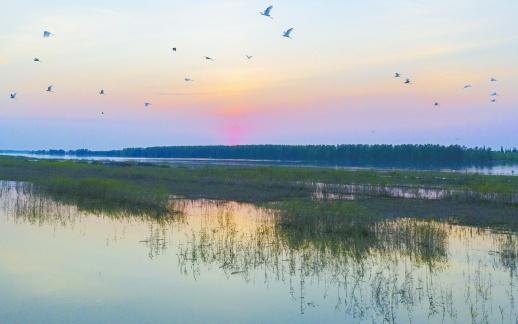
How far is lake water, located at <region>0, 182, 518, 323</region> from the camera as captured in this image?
982 cm

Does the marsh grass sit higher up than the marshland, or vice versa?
the marsh grass

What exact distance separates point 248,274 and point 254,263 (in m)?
0.94

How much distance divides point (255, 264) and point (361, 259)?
3.14m

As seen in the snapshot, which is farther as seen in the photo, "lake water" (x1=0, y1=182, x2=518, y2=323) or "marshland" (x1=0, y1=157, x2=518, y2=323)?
"marshland" (x1=0, y1=157, x2=518, y2=323)

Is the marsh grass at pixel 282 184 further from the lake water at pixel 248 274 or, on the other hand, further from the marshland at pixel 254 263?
the lake water at pixel 248 274

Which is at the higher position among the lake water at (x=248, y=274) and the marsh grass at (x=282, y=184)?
the marsh grass at (x=282, y=184)

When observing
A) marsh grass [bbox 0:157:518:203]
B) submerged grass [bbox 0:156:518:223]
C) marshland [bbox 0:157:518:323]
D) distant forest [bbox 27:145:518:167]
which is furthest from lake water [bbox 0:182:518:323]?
distant forest [bbox 27:145:518:167]

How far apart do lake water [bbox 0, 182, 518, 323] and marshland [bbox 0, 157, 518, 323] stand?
38mm

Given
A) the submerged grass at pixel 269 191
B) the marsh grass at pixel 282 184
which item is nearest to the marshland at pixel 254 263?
the submerged grass at pixel 269 191

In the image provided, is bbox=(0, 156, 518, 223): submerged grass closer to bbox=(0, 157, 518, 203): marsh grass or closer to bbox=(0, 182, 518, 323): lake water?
bbox=(0, 157, 518, 203): marsh grass

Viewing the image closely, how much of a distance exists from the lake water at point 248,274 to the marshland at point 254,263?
0.13 feet

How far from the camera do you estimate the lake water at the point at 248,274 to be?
9820 millimetres

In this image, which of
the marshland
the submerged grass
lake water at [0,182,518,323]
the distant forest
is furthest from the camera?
the distant forest

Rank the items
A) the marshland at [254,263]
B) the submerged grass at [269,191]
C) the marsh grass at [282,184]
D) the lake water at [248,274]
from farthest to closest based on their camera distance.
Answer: the marsh grass at [282,184] < the submerged grass at [269,191] < the marshland at [254,263] < the lake water at [248,274]
